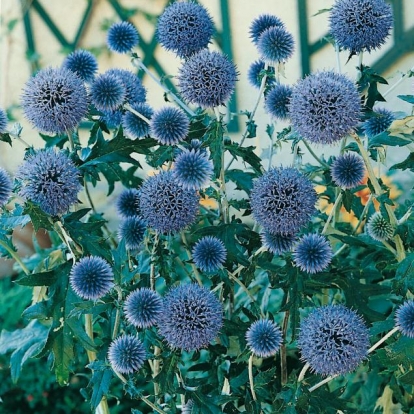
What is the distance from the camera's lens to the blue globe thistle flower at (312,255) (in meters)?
1.10

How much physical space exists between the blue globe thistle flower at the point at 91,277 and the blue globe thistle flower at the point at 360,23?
54 centimetres

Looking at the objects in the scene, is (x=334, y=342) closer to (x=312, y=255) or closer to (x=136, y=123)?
(x=312, y=255)

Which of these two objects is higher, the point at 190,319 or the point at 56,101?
the point at 56,101

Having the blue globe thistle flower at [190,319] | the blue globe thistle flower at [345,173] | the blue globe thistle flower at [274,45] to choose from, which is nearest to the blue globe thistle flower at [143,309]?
the blue globe thistle flower at [190,319]

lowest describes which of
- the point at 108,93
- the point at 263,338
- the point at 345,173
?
the point at 263,338

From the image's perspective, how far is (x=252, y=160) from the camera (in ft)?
3.75

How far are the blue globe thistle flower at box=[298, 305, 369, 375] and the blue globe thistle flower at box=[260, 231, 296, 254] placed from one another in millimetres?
115

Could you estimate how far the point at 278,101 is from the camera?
127 cm

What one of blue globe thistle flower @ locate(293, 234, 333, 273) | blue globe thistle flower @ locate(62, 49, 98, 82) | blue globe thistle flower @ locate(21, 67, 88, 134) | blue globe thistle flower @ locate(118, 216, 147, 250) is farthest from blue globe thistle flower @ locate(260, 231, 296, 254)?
blue globe thistle flower @ locate(62, 49, 98, 82)

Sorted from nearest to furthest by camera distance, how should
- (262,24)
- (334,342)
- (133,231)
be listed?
1. (334,342)
2. (133,231)
3. (262,24)

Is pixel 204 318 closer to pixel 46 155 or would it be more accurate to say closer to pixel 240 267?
pixel 240 267

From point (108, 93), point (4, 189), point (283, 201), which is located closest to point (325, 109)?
point (283, 201)

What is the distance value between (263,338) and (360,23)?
0.53m

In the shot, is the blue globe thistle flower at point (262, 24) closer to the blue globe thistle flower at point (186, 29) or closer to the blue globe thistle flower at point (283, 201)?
the blue globe thistle flower at point (186, 29)
